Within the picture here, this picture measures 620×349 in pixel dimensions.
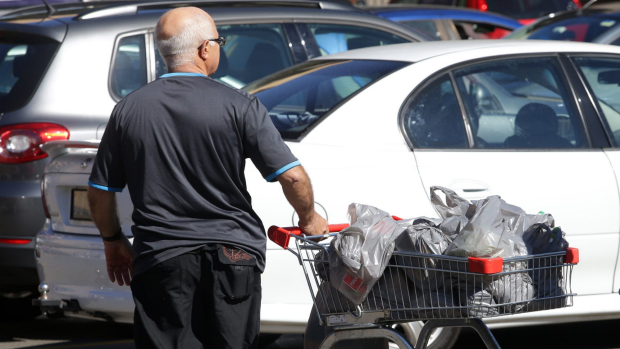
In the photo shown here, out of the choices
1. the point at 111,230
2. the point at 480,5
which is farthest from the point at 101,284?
the point at 480,5

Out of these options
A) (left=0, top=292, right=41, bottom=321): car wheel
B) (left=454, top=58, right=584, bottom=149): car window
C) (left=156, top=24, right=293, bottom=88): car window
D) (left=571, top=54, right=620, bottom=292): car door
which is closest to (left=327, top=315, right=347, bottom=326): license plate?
(left=454, top=58, right=584, bottom=149): car window

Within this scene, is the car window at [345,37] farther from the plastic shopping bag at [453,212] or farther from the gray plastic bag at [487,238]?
the gray plastic bag at [487,238]

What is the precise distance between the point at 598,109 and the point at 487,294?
7.18 ft

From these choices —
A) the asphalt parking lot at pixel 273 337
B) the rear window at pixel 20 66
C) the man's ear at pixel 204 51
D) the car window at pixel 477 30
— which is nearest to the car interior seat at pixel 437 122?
the asphalt parking lot at pixel 273 337

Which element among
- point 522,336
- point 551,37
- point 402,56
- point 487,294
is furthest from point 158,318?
point 551,37

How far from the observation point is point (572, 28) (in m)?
8.64

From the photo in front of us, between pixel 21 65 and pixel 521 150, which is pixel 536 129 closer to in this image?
pixel 521 150

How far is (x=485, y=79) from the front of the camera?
443 cm

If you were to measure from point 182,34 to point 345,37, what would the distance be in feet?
12.2

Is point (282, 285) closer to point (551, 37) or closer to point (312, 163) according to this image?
point (312, 163)

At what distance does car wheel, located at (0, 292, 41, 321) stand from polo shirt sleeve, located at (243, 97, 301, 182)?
3.31 metres

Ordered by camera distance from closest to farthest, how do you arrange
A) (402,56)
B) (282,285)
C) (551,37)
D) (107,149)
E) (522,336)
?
1. (107,149)
2. (282,285)
3. (402,56)
4. (522,336)
5. (551,37)

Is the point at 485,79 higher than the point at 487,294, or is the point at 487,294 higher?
the point at 485,79

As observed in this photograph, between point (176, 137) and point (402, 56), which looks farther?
point (402, 56)
